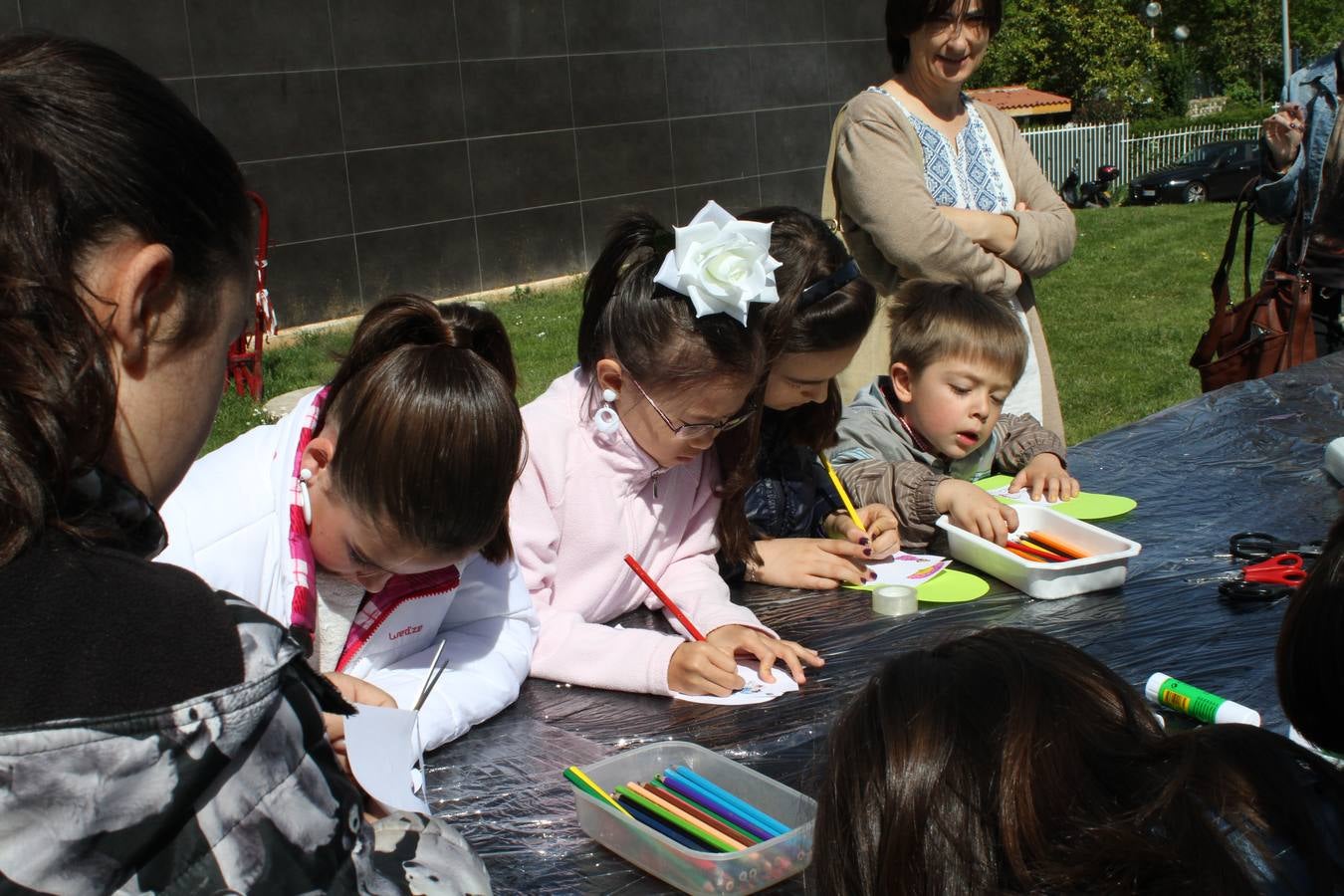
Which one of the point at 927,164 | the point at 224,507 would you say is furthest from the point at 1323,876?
the point at 927,164

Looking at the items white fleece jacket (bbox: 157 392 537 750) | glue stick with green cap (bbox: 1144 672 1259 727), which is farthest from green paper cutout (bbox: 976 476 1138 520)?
white fleece jacket (bbox: 157 392 537 750)

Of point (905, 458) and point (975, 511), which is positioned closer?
point (975, 511)

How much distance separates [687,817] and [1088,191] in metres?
19.5

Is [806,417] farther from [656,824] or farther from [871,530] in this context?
[656,824]

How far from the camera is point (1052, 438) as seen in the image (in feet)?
8.49

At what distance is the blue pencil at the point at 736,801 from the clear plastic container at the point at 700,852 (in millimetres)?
16

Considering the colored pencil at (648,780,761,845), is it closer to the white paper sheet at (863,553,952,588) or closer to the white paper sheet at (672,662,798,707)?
the white paper sheet at (672,662,798,707)

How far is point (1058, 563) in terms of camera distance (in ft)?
6.01

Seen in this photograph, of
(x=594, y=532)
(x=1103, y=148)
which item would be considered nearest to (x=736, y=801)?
(x=594, y=532)

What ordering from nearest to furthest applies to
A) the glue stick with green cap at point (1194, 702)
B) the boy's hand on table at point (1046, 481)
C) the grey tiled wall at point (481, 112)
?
the glue stick with green cap at point (1194, 702)
the boy's hand on table at point (1046, 481)
the grey tiled wall at point (481, 112)

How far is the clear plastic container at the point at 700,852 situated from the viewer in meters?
1.08

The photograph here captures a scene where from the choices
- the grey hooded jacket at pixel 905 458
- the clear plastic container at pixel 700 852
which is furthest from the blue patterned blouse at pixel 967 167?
the clear plastic container at pixel 700 852

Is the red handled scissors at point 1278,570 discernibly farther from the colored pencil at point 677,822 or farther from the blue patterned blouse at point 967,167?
the blue patterned blouse at point 967,167

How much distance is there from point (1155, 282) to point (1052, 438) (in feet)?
23.0
